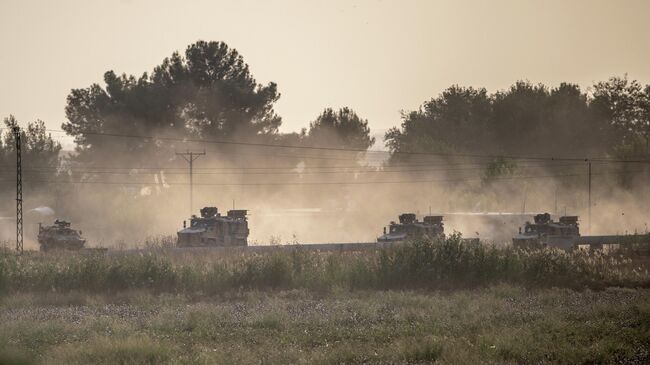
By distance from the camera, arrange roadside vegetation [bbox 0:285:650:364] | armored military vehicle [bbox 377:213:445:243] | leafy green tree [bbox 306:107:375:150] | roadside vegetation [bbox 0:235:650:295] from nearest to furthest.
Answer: roadside vegetation [bbox 0:285:650:364]
roadside vegetation [bbox 0:235:650:295]
armored military vehicle [bbox 377:213:445:243]
leafy green tree [bbox 306:107:375:150]

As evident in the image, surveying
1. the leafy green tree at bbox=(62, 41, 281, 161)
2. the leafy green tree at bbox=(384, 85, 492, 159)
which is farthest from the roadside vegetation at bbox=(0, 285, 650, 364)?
the leafy green tree at bbox=(384, 85, 492, 159)

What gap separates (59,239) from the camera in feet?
213

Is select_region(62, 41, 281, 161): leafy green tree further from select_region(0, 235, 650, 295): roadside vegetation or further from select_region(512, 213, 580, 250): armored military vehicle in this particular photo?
select_region(0, 235, 650, 295): roadside vegetation

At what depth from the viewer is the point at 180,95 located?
108375 millimetres

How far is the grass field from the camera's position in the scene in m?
25.1

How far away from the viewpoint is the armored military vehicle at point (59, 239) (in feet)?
211

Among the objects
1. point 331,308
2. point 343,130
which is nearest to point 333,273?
point 331,308

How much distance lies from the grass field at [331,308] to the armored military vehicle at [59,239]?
619 inches

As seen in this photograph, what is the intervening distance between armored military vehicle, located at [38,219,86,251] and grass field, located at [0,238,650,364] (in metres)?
15.7

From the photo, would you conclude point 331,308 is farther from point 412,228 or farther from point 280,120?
point 280,120

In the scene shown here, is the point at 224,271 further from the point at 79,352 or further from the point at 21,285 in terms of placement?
the point at 79,352

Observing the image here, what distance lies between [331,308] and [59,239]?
34.9 meters

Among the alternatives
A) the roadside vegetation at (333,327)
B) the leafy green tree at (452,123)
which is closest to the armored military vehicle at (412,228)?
the roadside vegetation at (333,327)

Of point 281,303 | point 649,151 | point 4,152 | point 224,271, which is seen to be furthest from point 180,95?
point 281,303
